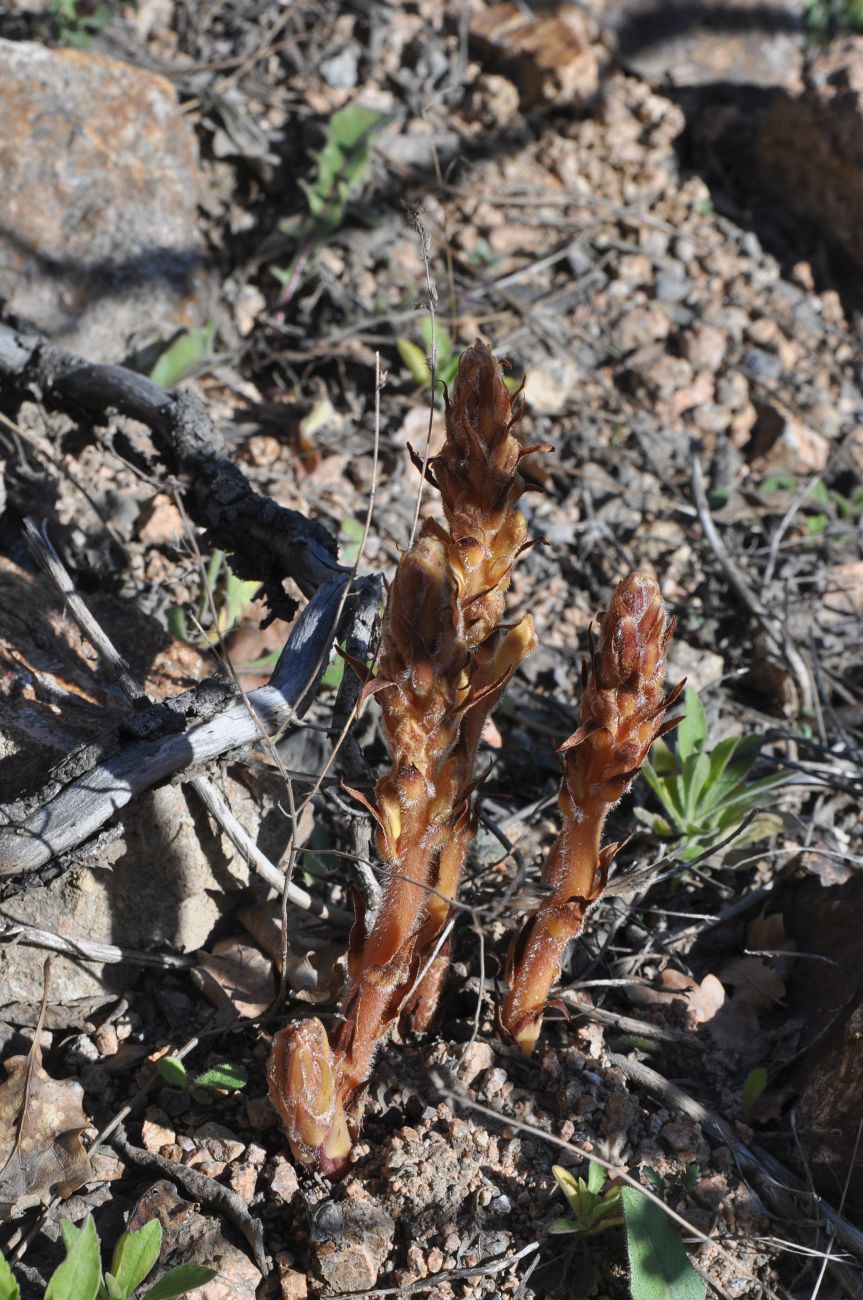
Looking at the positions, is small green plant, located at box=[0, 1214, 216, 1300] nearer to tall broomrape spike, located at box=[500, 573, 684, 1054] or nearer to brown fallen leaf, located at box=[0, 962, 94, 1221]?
brown fallen leaf, located at box=[0, 962, 94, 1221]

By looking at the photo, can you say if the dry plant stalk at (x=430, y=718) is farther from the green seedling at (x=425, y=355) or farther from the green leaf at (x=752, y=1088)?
the green seedling at (x=425, y=355)

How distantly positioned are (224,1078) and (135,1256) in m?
0.42

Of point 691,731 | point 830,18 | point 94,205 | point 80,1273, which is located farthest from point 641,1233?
point 830,18

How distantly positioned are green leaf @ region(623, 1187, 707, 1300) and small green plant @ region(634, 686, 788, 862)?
→ 1049 mm

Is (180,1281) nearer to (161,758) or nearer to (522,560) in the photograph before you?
(161,758)

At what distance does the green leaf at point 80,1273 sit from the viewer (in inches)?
74.6

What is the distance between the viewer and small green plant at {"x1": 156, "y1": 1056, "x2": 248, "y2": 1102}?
237cm

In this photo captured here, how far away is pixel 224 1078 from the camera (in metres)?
2.37

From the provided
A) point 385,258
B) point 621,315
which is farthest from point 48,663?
point 621,315

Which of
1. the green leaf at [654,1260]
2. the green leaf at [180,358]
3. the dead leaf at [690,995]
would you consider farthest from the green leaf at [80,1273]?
the green leaf at [180,358]

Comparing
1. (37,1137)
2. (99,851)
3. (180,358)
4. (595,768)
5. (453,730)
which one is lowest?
(37,1137)

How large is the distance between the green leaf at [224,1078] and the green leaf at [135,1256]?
363 millimetres

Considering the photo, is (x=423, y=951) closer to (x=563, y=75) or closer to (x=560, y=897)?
(x=560, y=897)

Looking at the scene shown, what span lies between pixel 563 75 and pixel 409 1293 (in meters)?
4.83
